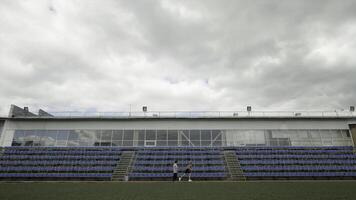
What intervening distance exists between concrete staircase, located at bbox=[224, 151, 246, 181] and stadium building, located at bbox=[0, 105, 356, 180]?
97mm

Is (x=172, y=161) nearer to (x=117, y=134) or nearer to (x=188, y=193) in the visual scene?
(x=117, y=134)

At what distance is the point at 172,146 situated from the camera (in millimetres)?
27094

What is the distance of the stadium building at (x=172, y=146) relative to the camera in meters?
20.6

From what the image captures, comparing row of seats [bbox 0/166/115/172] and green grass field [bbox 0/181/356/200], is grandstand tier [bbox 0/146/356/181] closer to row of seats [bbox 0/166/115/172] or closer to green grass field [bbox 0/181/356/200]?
row of seats [bbox 0/166/115/172]

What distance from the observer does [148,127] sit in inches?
1151

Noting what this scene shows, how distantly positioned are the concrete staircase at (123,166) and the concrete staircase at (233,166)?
1023 centimetres

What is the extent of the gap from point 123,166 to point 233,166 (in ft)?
37.6

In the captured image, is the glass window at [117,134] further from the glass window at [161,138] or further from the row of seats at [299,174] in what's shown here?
the row of seats at [299,174]

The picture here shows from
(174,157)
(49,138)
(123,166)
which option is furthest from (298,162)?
(49,138)

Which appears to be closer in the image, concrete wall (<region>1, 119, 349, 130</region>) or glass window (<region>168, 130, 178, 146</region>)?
glass window (<region>168, 130, 178, 146</region>)

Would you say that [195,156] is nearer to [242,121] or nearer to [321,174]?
[242,121]

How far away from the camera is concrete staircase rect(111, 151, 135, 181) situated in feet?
66.7

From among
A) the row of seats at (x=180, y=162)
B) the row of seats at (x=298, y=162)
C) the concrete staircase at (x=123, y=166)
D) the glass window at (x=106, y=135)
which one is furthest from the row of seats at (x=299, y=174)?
the glass window at (x=106, y=135)

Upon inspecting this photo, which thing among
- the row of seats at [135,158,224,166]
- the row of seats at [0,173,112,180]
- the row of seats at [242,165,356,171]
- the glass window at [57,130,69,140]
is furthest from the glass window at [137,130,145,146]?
the row of seats at [242,165,356,171]
